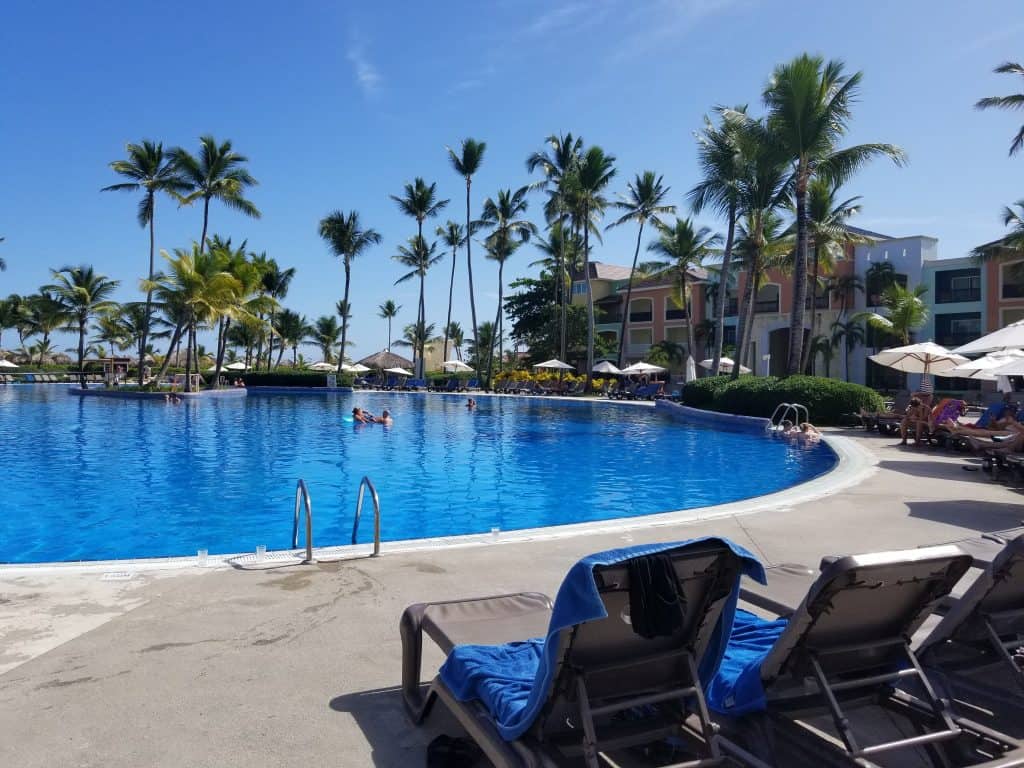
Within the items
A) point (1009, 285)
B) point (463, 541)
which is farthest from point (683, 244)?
point (463, 541)

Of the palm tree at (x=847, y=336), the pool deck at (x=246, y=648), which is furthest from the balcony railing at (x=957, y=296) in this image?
the pool deck at (x=246, y=648)

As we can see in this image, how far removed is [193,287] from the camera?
1329 inches

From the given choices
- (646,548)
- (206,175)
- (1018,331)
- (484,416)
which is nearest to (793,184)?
(484,416)

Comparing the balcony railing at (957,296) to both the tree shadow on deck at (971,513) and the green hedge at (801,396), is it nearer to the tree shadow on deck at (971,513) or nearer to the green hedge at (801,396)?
the green hedge at (801,396)

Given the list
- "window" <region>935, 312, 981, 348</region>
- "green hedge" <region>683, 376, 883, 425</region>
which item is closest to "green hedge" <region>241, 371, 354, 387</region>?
"green hedge" <region>683, 376, 883, 425</region>

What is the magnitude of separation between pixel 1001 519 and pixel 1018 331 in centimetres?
325

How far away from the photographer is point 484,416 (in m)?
26.7

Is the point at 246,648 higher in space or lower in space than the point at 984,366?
lower

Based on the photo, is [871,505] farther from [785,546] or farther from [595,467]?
[595,467]

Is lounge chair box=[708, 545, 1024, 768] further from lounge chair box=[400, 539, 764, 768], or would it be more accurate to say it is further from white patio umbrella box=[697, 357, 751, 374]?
white patio umbrella box=[697, 357, 751, 374]

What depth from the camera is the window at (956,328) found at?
35156 millimetres

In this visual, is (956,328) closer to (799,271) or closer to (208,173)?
(799,271)

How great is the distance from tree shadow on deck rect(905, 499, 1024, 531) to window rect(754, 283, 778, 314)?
34411 mm

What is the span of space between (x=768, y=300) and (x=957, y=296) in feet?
30.7
